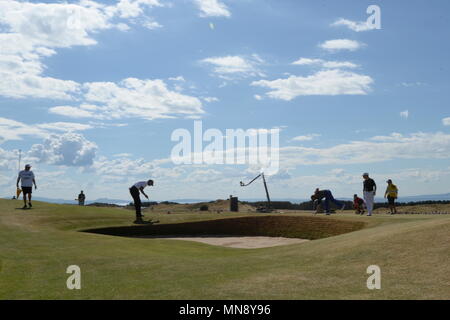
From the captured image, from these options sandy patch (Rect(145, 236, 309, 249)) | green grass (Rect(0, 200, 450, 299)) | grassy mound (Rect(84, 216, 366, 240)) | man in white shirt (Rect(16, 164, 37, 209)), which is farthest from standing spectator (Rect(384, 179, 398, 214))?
man in white shirt (Rect(16, 164, 37, 209))

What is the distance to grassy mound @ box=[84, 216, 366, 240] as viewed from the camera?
71.6ft

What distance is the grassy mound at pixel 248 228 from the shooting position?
2183cm

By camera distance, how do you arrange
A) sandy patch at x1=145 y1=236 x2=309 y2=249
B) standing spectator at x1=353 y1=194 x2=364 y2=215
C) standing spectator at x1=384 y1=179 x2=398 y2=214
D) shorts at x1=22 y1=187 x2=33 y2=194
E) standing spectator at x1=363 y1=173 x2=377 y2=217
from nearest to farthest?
sandy patch at x1=145 y1=236 x2=309 y2=249 → standing spectator at x1=363 y1=173 x2=377 y2=217 → standing spectator at x1=384 y1=179 x2=398 y2=214 → shorts at x1=22 y1=187 x2=33 y2=194 → standing spectator at x1=353 y1=194 x2=364 y2=215

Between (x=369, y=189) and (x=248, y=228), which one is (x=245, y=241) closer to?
Answer: (x=248, y=228)

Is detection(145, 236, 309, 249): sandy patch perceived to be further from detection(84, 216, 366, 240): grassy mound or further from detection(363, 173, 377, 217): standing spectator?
detection(363, 173, 377, 217): standing spectator

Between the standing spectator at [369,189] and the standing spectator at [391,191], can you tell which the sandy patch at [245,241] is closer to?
the standing spectator at [369,189]

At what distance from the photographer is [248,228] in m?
24.4

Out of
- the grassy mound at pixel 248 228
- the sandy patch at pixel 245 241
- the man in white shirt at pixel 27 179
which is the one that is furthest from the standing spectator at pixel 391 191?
the man in white shirt at pixel 27 179

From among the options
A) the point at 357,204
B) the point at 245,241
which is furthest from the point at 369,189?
the point at 245,241

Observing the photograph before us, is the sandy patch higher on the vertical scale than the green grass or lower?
lower

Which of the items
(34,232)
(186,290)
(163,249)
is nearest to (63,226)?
(34,232)

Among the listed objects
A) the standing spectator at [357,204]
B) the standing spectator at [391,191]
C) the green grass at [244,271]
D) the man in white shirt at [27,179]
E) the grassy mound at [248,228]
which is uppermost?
the man in white shirt at [27,179]

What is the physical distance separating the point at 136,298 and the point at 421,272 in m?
5.45

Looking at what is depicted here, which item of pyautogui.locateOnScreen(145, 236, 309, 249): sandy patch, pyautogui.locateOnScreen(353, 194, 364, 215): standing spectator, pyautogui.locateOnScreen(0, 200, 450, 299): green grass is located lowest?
pyautogui.locateOnScreen(145, 236, 309, 249): sandy patch
